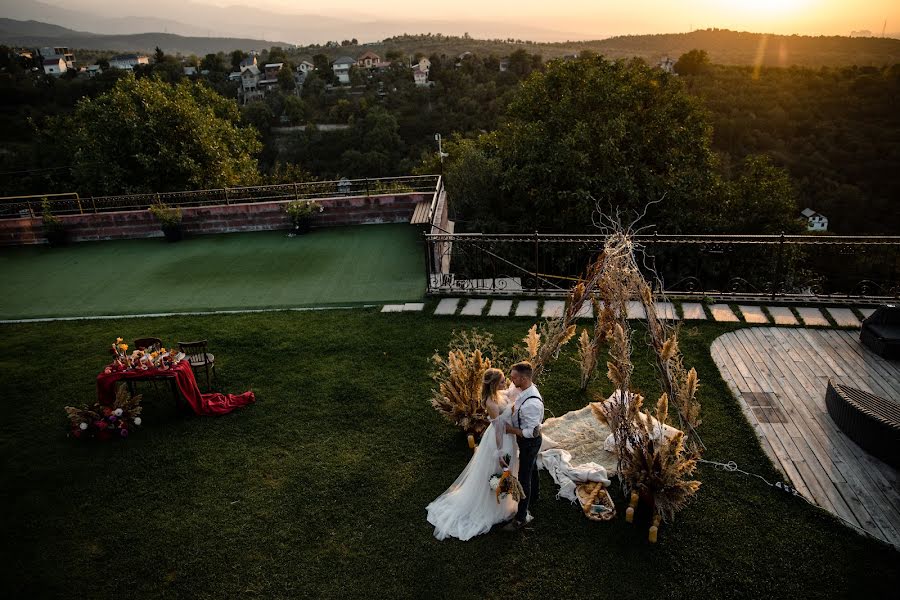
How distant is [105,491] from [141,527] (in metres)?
0.98

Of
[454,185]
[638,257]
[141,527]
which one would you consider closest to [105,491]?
[141,527]

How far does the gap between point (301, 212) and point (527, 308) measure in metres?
8.51

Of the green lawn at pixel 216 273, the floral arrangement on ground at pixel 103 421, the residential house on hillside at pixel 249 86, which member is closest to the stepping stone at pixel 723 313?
the green lawn at pixel 216 273

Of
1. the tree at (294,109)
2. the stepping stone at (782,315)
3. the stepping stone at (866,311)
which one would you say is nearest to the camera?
the stepping stone at (782,315)

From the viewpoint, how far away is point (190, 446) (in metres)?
7.43

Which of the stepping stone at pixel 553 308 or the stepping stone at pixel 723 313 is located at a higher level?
the stepping stone at pixel 723 313

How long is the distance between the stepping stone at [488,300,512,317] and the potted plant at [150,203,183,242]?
34.6 ft

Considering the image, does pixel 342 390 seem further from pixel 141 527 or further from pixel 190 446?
pixel 141 527

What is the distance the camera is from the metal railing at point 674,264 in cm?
1045

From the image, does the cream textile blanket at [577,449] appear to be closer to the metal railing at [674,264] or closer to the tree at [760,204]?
the metal railing at [674,264]

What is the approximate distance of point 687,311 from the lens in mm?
10547

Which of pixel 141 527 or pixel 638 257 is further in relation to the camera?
pixel 638 257

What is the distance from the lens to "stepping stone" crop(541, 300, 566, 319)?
34.9ft

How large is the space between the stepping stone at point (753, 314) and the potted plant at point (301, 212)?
463 inches
